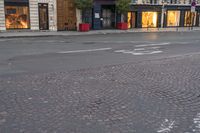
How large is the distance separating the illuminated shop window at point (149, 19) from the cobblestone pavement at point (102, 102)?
29.9 m

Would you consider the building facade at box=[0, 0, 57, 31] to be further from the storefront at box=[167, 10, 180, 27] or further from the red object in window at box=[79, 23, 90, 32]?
the storefront at box=[167, 10, 180, 27]

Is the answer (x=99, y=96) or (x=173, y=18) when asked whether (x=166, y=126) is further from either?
(x=173, y=18)

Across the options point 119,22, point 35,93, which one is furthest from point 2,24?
point 35,93

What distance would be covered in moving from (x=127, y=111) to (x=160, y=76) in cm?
347

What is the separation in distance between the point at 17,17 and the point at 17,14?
282 millimetres

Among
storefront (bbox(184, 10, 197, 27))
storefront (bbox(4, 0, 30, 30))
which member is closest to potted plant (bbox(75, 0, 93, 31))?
storefront (bbox(4, 0, 30, 30))

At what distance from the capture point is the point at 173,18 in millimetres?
41500

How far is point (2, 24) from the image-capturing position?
28062 millimetres

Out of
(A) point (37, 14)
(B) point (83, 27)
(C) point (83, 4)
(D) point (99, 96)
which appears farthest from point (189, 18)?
(D) point (99, 96)

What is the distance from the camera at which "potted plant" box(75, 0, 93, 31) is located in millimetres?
30297

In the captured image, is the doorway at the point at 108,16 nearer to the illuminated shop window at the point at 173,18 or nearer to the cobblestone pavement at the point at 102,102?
the illuminated shop window at the point at 173,18

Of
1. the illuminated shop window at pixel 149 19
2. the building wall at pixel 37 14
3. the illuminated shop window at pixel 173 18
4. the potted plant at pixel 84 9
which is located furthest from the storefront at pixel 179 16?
the building wall at pixel 37 14

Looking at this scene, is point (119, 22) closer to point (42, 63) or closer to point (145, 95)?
point (42, 63)

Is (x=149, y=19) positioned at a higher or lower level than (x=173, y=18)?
lower
